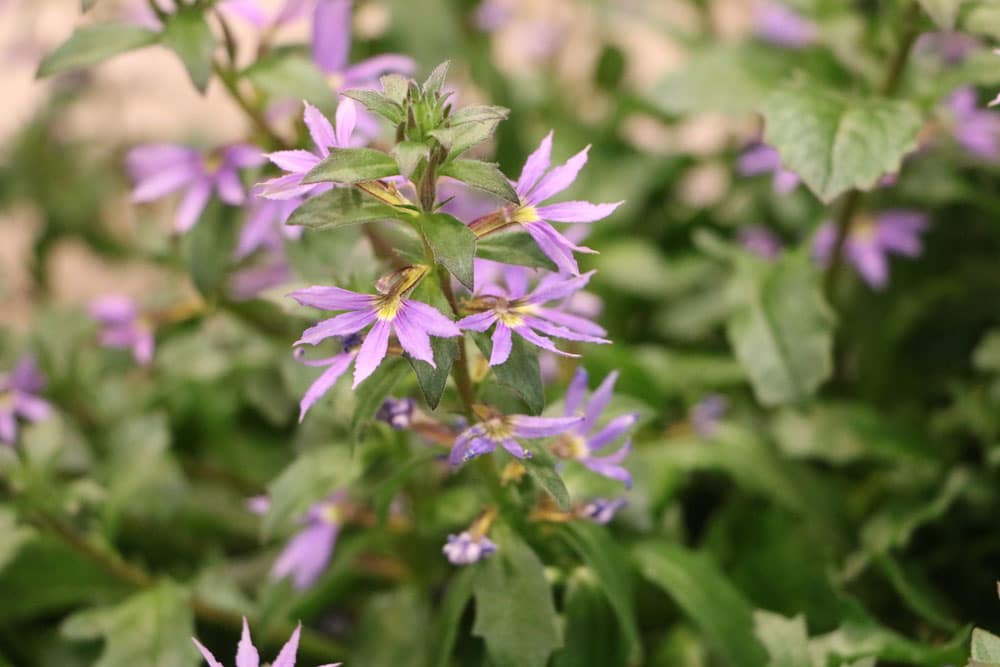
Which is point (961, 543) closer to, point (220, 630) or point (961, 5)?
point (961, 5)

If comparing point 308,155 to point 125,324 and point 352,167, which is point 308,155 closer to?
point 352,167

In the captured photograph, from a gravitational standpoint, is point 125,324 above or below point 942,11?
below

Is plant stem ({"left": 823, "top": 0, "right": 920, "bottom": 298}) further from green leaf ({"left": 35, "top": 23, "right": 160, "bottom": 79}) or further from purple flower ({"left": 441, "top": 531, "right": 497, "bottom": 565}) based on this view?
green leaf ({"left": 35, "top": 23, "right": 160, "bottom": 79})

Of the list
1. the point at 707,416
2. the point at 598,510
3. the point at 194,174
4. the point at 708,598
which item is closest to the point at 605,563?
the point at 598,510

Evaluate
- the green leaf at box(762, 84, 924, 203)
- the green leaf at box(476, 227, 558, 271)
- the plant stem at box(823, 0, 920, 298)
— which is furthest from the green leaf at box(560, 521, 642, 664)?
the plant stem at box(823, 0, 920, 298)

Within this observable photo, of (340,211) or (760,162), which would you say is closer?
(340,211)

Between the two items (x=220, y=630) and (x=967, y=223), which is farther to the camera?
(x=967, y=223)

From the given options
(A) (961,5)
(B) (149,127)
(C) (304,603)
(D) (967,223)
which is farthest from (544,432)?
(B) (149,127)
